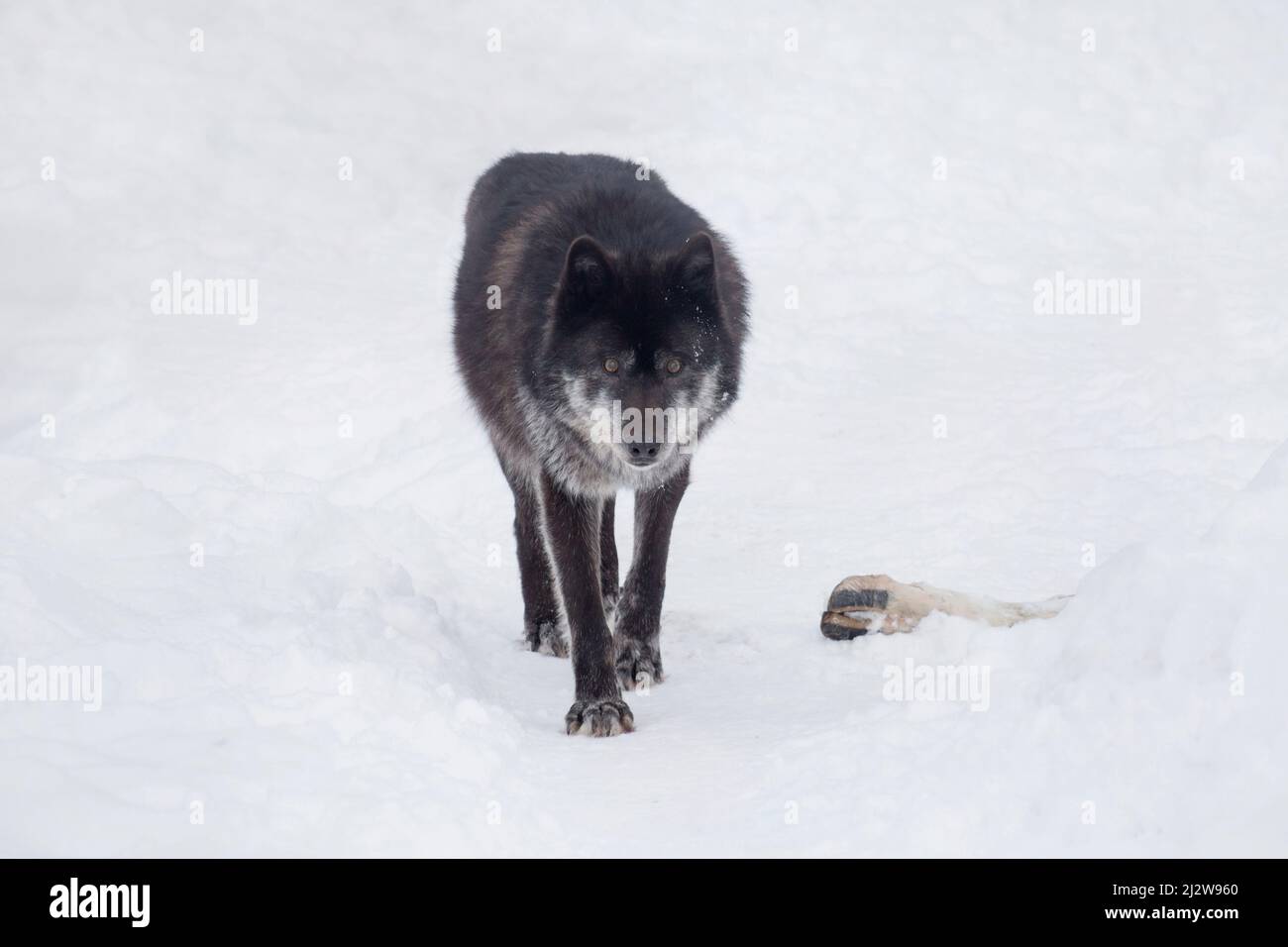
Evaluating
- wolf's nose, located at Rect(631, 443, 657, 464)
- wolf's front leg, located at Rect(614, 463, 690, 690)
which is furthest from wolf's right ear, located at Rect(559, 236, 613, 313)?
wolf's front leg, located at Rect(614, 463, 690, 690)

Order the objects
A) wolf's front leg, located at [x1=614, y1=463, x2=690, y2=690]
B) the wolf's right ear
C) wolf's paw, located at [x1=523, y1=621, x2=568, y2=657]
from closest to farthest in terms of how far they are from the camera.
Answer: the wolf's right ear
wolf's front leg, located at [x1=614, y1=463, x2=690, y2=690]
wolf's paw, located at [x1=523, y1=621, x2=568, y2=657]

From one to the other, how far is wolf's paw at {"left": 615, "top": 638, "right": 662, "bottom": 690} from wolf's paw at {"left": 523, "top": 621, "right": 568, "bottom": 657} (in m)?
0.54

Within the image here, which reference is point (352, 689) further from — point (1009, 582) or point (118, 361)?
point (118, 361)

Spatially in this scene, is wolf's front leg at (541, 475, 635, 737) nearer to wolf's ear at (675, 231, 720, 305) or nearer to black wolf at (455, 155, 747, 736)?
black wolf at (455, 155, 747, 736)

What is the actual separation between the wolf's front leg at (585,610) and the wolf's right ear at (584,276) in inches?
30.8

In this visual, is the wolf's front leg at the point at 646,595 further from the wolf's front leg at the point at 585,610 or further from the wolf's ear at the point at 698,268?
the wolf's ear at the point at 698,268

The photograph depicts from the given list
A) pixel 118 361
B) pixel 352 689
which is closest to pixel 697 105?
pixel 118 361

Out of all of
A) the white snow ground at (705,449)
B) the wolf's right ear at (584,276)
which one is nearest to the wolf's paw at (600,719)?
the white snow ground at (705,449)

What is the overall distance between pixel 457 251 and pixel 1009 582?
6.43m

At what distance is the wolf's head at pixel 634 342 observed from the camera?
15.0ft

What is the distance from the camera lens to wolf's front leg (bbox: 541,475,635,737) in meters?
4.61

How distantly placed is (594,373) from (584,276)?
1.15 ft

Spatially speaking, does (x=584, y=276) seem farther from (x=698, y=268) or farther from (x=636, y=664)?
(x=636, y=664)

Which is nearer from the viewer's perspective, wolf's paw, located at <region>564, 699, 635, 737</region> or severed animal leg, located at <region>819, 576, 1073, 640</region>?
wolf's paw, located at <region>564, 699, 635, 737</region>
